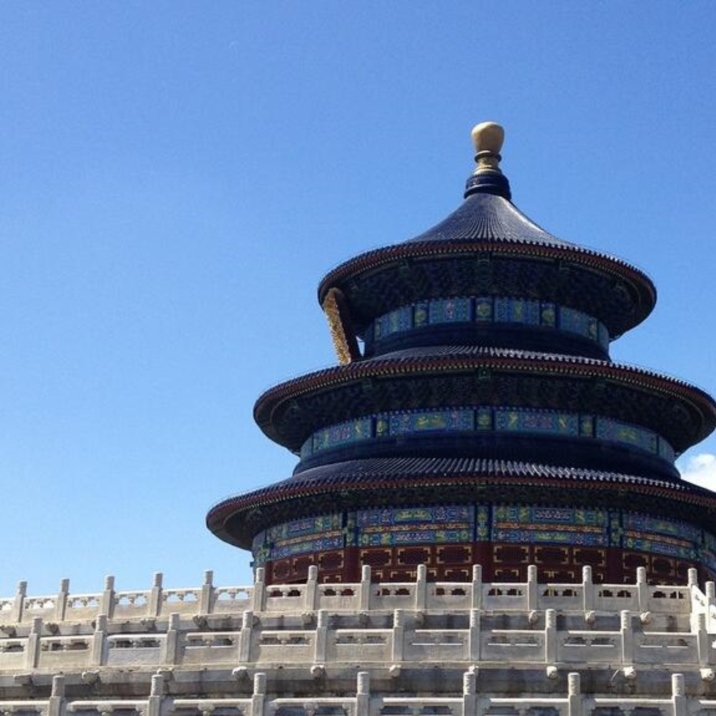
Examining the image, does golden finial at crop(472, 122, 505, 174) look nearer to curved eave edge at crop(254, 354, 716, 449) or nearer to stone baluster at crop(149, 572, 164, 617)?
curved eave edge at crop(254, 354, 716, 449)

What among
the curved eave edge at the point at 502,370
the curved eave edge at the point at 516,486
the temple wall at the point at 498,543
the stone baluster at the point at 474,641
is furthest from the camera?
the curved eave edge at the point at 502,370

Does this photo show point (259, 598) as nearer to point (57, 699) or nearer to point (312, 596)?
point (312, 596)

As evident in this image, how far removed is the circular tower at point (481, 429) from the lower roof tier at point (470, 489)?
57 millimetres

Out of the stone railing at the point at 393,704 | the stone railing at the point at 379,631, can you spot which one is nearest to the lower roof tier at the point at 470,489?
the stone railing at the point at 379,631

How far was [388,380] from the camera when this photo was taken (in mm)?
40844

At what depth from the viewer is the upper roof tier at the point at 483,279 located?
42.8 metres

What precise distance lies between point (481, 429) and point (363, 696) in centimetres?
1993

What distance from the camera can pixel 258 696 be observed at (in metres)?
21.7

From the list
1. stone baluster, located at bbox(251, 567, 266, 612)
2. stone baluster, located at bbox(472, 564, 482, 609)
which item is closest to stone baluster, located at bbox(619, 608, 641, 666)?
stone baluster, located at bbox(472, 564, 482, 609)

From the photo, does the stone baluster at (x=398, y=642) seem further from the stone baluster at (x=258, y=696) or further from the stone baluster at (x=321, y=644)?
the stone baluster at (x=258, y=696)

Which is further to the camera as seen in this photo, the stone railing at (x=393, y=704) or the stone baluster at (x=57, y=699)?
the stone baluster at (x=57, y=699)

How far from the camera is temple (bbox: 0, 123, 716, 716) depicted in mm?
22406

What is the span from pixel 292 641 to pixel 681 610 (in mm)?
7566

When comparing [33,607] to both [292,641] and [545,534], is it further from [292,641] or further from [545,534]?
[545,534]
